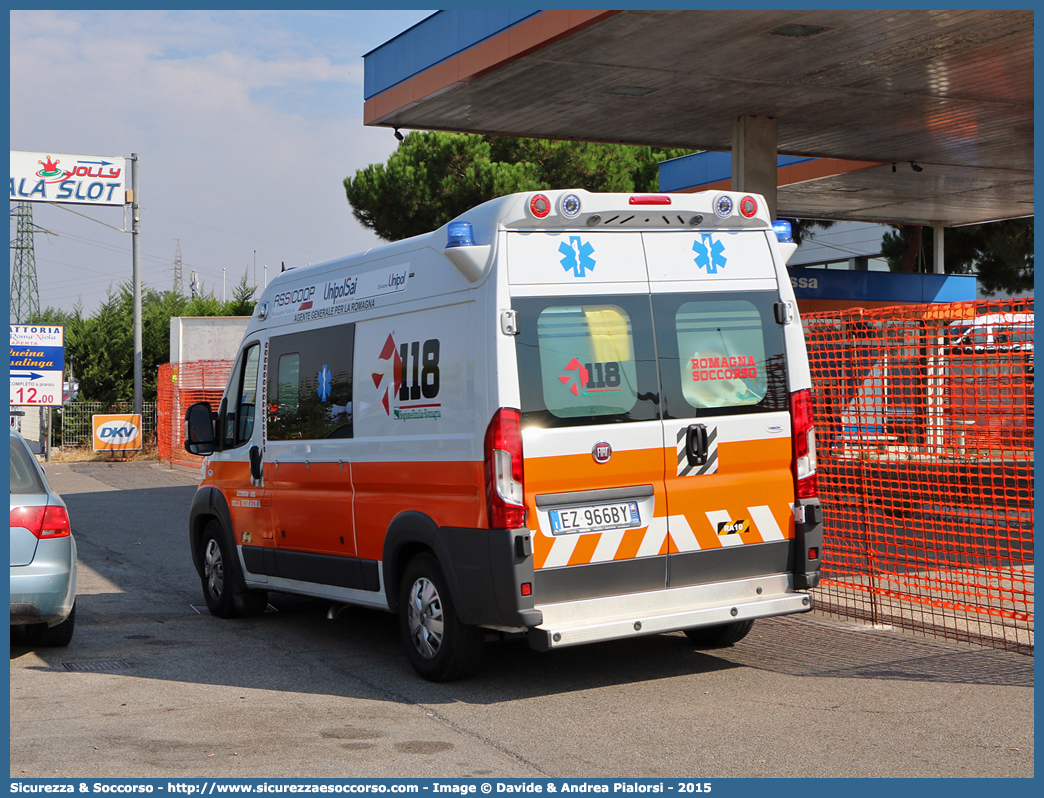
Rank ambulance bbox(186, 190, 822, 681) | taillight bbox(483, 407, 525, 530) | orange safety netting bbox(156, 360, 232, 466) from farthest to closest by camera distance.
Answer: orange safety netting bbox(156, 360, 232, 466), ambulance bbox(186, 190, 822, 681), taillight bbox(483, 407, 525, 530)

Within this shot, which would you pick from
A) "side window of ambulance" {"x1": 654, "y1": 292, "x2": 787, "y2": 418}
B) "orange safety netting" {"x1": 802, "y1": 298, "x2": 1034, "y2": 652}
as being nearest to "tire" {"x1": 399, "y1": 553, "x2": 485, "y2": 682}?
"side window of ambulance" {"x1": 654, "y1": 292, "x2": 787, "y2": 418}

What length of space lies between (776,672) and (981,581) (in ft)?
12.5

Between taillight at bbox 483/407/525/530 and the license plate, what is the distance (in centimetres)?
24

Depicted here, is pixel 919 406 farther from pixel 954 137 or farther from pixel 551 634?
pixel 954 137

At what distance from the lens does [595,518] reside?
633 cm

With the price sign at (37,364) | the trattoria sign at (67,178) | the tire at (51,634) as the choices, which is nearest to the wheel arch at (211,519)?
the tire at (51,634)

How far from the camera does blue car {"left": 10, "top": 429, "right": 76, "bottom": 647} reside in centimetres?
728

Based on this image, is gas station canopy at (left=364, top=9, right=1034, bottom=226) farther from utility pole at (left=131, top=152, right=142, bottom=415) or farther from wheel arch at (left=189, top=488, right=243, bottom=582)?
utility pole at (left=131, top=152, right=142, bottom=415)

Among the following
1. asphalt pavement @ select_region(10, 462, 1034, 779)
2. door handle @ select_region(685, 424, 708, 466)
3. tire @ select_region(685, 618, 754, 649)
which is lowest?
asphalt pavement @ select_region(10, 462, 1034, 779)

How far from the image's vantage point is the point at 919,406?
1000 centimetres

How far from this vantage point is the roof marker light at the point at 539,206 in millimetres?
6355

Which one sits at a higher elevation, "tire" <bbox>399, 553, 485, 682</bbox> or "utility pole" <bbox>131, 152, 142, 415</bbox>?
"utility pole" <bbox>131, 152, 142, 415</bbox>
